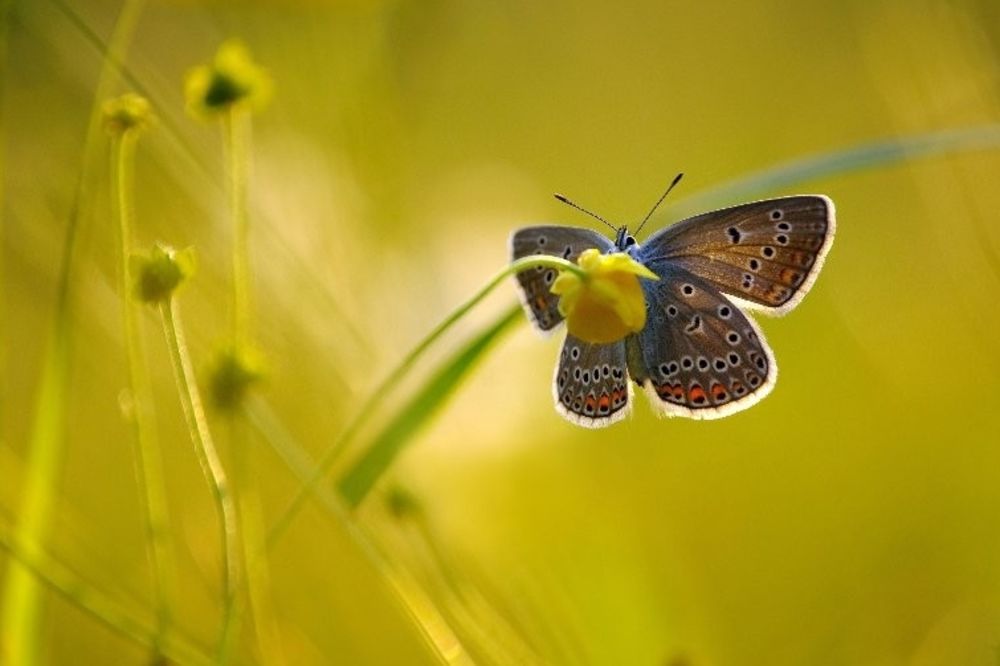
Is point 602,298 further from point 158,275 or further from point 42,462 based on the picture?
point 42,462

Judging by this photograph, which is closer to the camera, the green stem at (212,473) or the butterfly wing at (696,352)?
the green stem at (212,473)

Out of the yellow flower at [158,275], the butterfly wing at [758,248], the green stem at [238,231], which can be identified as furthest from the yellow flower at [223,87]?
the butterfly wing at [758,248]

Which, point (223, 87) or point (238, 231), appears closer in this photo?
point (238, 231)

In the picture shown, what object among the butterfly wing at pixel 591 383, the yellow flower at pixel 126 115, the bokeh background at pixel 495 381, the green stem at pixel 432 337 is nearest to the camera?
the green stem at pixel 432 337

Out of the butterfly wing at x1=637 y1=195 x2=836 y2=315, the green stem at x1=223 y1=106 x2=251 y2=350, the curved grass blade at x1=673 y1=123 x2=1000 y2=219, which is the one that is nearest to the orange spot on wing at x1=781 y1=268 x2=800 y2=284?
the butterfly wing at x1=637 y1=195 x2=836 y2=315

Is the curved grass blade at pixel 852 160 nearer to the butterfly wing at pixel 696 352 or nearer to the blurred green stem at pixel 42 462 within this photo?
the butterfly wing at pixel 696 352

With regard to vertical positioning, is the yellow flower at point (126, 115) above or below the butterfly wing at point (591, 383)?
above

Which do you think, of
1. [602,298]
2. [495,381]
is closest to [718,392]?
[602,298]

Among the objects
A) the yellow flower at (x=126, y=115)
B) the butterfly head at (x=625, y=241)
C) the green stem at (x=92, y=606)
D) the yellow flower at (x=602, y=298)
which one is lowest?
the green stem at (x=92, y=606)

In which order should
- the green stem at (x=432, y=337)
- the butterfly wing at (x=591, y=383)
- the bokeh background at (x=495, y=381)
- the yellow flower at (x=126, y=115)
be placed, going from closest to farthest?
the green stem at (x=432, y=337), the yellow flower at (x=126, y=115), the butterfly wing at (x=591, y=383), the bokeh background at (x=495, y=381)
